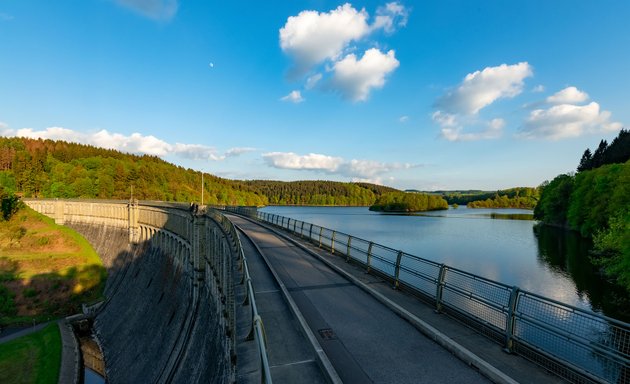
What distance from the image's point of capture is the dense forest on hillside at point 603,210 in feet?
95.9

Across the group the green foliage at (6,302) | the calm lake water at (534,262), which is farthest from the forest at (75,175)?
the calm lake water at (534,262)

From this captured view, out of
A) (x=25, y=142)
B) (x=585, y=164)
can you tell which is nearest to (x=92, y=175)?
(x=25, y=142)

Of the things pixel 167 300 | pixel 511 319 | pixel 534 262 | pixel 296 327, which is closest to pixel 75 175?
pixel 167 300

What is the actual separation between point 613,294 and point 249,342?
114 ft

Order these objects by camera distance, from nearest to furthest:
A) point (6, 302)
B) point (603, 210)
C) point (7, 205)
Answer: point (6, 302) < point (603, 210) < point (7, 205)

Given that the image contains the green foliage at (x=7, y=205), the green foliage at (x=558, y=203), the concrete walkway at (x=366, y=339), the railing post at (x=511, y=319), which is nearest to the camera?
the concrete walkway at (x=366, y=339)

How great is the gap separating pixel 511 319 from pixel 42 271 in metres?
62.9

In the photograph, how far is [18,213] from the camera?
64062 millimetres

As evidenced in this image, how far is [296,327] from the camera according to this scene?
9.33m

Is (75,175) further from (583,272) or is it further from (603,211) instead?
(603,211)

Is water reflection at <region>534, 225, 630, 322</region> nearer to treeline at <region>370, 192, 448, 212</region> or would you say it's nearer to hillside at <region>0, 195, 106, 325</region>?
hillside at <region>0, 195, 106, 325</region>

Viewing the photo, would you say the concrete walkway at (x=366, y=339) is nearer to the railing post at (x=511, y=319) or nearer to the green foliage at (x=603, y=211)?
the railing post at (x=511, y=319)

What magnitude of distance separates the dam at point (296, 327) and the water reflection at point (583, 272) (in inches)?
397

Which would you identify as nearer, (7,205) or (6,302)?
(6,302)
